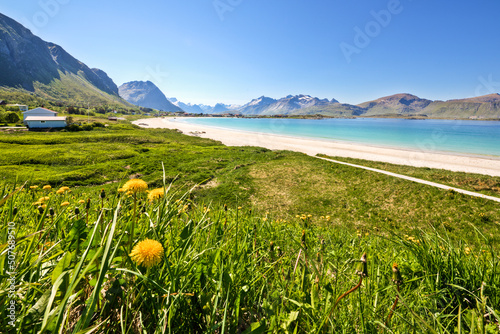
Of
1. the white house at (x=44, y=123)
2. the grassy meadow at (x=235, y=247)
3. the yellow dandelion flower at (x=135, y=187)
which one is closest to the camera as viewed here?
the grassy meadow at (x=235, y=247)

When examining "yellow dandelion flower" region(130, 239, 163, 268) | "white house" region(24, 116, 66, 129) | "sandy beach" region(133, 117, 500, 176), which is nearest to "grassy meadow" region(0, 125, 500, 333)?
"yellow dandelion flower" region(130, 239, 163, 268)

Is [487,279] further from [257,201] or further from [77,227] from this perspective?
[257,201]

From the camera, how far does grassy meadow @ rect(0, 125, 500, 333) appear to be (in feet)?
3.91

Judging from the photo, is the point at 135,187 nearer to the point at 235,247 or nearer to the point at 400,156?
the point at 235,247

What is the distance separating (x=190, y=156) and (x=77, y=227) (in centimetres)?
3005

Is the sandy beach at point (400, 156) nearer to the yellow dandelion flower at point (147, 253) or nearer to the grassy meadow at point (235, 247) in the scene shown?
the grassy meadow at point (235, 247)

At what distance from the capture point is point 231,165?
86.0 ft

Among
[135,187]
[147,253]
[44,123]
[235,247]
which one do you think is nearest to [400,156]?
[235,247]

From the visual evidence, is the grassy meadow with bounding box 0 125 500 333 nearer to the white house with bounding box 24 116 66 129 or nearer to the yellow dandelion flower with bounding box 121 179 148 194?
the yellow dandelion flower with bounding box 121 179 148 194

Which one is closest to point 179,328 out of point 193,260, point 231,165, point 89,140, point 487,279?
point 193,260

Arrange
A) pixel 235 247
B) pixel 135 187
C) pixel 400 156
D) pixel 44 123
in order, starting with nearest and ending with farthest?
pixel 235 247 → pixel 135 187 → pixel 400 156 → pixel 44 123

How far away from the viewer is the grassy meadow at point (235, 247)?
3.91ft

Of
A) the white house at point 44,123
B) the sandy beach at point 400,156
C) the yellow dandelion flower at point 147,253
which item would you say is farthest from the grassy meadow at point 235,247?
the white house at point 44,123

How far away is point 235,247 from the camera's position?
1864 mm
